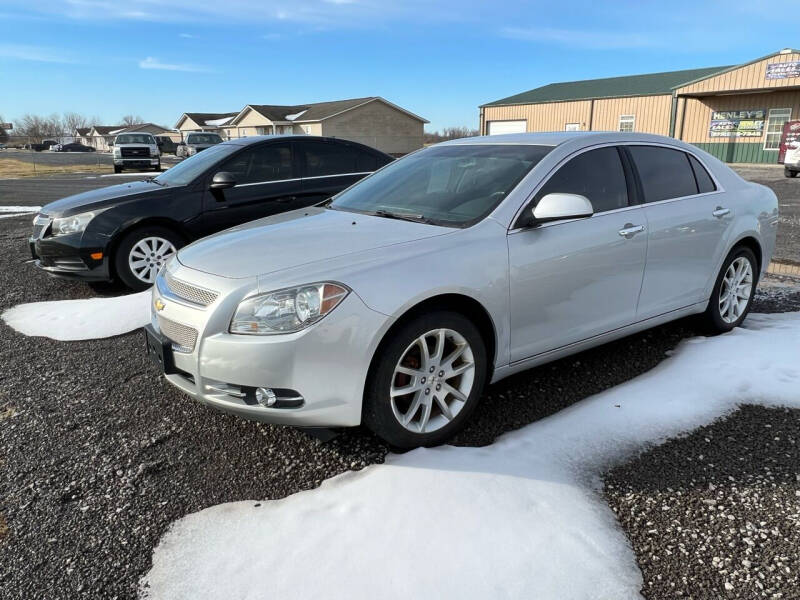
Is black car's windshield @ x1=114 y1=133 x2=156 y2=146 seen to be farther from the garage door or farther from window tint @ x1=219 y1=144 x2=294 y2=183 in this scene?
window tint @ x1=219 y1=144 x2=294 y2=183

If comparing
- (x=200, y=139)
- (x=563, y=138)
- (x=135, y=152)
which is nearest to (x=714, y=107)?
(x=200, y=139)

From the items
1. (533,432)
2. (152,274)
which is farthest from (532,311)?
(152,274)

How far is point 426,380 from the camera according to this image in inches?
121

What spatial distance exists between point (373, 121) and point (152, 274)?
48455 millimetres

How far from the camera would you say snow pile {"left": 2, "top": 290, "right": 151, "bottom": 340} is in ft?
16.6

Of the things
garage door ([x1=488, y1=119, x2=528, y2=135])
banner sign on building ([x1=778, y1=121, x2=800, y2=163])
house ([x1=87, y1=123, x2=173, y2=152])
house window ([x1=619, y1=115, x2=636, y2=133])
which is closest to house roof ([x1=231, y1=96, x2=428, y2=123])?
garage door ([x1=488, y1=119, x2=528, y2=135])

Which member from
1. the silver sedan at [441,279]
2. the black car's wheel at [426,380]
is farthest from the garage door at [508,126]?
the black car's wheel at [426,380]

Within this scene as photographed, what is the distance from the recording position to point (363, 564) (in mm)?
2299

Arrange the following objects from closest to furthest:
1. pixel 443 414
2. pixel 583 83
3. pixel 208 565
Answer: pixel 208 565
pixel 443 414
pixel 583 83

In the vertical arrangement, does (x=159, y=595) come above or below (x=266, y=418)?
below

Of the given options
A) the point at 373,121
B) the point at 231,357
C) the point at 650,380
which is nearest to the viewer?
the point at 231,357

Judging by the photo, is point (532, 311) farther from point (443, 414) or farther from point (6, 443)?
point (6, 443)

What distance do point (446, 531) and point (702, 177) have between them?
3436mm

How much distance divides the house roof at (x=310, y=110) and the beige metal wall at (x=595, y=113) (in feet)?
39.4
